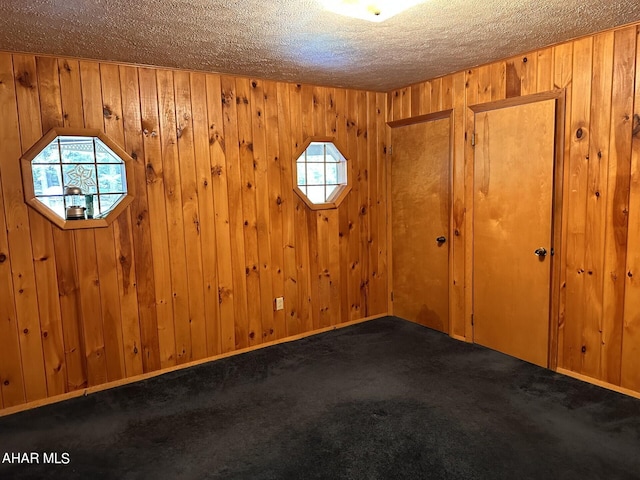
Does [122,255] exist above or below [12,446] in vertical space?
above

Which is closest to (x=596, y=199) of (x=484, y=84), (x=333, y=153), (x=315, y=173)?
(x=484, y=84)

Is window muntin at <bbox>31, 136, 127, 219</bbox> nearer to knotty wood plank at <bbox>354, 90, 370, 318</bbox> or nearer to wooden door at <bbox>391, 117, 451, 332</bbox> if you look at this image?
knotty wood plank at <bbox>354, 90, 370, 318</bbox>

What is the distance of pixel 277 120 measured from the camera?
3.62 meters

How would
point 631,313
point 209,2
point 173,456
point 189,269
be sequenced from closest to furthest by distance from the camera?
point 209,2
point 173,456
point 631,313
point 189,269

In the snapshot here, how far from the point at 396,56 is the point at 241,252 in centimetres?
186

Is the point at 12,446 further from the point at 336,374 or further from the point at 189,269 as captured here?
the point at 336,374

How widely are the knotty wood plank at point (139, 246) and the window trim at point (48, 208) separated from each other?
0.05 m

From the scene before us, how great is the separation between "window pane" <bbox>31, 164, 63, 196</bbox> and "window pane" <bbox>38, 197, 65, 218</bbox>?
0.04m

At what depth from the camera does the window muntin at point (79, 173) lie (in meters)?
2.91

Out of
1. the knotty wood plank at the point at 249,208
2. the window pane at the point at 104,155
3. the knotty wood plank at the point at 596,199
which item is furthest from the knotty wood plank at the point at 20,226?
the knotty wood plank at the point at 596,199

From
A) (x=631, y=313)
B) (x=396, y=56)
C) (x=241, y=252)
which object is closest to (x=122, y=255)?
(x=241, y=252)

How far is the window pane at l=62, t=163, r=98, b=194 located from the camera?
2959 millimetres

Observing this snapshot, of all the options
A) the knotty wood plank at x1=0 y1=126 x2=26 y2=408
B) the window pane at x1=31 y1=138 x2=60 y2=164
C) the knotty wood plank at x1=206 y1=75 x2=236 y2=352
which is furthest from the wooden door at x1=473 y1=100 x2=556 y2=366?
the knotty wood plank at x1=0 y1=126 x2=26 y2=408

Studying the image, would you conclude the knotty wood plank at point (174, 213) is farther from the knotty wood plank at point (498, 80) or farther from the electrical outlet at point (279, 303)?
the knotty wood plank at point (498, 80)
